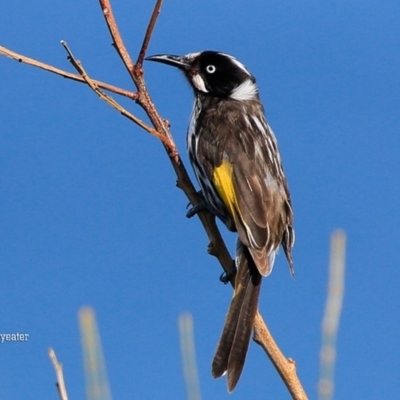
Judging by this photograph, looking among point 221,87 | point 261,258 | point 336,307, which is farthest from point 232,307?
point 336,307

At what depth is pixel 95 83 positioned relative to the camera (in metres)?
3.98

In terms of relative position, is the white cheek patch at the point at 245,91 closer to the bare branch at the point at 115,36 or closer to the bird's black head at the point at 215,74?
the bird's black head at the point at 215,74

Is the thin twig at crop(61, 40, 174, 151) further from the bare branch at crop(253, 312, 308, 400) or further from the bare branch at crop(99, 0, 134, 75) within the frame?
the bare branch at crop(253, 312, 308, 400)

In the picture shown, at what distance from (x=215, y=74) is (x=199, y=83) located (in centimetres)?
18

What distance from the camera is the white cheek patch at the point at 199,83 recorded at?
6.54m

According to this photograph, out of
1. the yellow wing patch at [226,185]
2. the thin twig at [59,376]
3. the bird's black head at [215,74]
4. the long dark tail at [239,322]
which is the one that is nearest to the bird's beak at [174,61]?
the bird's black head at [215,74]

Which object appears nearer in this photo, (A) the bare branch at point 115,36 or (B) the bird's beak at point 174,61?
(A) the bare branch at point 115,36

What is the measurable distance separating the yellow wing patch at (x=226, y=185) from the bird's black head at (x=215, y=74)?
1.09 m

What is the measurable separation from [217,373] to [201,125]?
7.63 feet

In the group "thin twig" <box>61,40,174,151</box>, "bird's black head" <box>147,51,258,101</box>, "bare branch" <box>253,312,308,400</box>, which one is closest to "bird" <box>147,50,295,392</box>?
"bird's black head" <box>147,51,258,101</box>

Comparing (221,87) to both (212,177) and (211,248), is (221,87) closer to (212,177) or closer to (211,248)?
(212,177)

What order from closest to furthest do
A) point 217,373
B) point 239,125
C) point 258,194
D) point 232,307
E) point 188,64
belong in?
1. point 217,373
2. point 232,307
3. point 258,194
4. point 239,125
5. point 188,64

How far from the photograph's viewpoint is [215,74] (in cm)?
661

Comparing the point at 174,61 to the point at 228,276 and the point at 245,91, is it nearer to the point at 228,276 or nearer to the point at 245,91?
the point at 245,91
